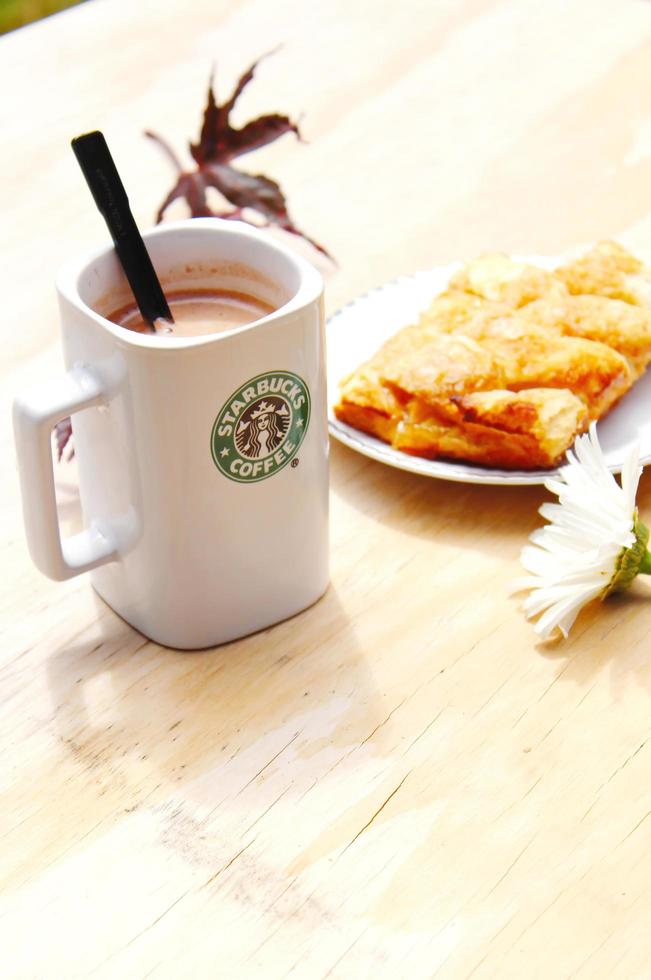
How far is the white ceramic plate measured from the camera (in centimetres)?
97

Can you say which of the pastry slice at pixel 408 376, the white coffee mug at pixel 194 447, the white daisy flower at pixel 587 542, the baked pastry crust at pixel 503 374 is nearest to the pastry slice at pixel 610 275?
the baked pastry crust at pixel 503 374

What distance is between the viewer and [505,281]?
1.08 m

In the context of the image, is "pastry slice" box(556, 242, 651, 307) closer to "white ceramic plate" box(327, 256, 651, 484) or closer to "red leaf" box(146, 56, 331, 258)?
"white ceramic plate" box(327, 256, 651, 484)

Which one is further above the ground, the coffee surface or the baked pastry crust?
the coffee surface

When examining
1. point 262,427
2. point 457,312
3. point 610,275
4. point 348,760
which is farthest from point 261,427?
point 610,275

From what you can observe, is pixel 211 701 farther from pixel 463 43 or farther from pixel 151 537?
pixel 463 43

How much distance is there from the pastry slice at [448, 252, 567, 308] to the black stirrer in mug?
361 millimetres

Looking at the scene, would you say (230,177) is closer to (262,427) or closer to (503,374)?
(503,374)

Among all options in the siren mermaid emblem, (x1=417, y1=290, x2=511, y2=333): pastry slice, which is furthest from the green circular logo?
(x1=417, y1=290, x2=511, y2=333): pastry slice

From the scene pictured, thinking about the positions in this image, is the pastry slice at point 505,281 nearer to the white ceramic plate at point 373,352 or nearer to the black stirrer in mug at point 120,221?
the white ceramic plate at point 373,352

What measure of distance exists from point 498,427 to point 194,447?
29cm

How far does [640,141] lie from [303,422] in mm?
841

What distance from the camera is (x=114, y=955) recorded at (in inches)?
27.0

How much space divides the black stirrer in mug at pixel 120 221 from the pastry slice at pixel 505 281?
1.18 feet
